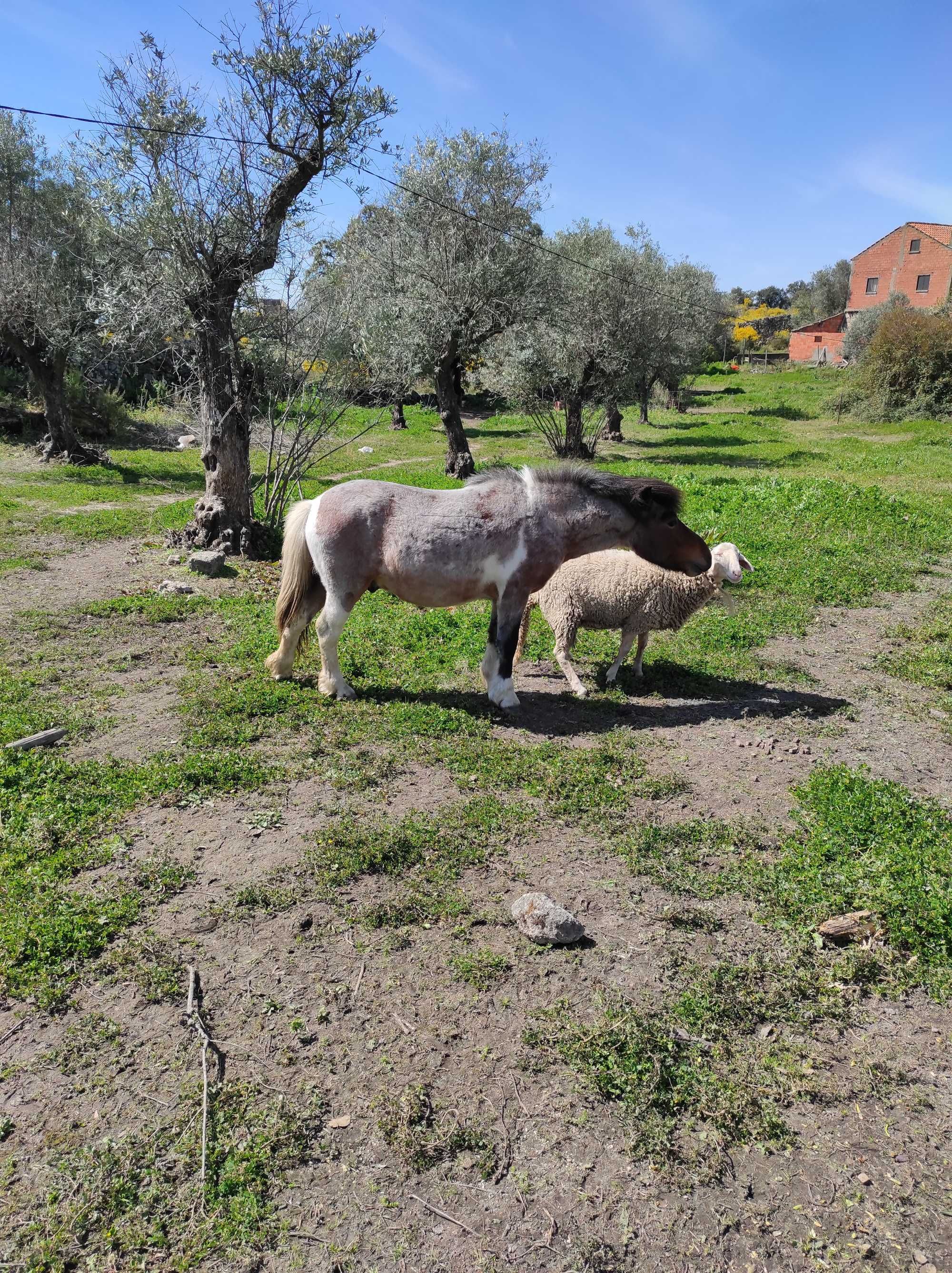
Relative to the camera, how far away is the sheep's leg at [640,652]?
8461 millimetres

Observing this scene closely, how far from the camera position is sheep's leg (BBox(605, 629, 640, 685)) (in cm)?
834

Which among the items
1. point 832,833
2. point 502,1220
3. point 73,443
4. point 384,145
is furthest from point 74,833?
point 73,443

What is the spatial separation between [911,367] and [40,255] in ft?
105

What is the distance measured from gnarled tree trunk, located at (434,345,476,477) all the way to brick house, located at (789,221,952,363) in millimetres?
45475

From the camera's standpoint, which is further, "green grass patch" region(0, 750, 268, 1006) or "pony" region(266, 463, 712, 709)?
"pony" region(266, 463, 712, 709)

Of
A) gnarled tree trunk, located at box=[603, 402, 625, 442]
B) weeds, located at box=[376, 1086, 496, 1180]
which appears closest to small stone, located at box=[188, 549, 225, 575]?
weeds, located at box=[376, 1086, 496, 1180]

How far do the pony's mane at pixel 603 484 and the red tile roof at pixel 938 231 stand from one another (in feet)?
205

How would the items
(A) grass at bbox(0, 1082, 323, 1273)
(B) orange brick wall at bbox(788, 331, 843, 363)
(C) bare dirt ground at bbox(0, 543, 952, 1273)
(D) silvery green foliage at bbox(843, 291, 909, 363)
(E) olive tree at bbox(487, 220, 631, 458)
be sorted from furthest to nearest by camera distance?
(B) orange brick wall at bbox(788, 331, 843, 363) → (D) silvery green foliage at bbox(843, 291, 909, 363) → (E) olive tree at bbox(487, 220, 631, 458) → (C) bare dirt ground at bbox(0, 543, 952, 1273) → (A) grass at bbox(0, 1082, 323, 1273)

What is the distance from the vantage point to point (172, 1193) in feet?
9.92

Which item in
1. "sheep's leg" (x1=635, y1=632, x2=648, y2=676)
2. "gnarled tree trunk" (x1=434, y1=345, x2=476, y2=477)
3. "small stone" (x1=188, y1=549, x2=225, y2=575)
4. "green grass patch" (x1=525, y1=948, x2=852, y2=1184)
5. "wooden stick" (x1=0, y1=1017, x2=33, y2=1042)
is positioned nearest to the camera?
"green grass patch" (x1=525, y1=948, x2=852, y2=1184)

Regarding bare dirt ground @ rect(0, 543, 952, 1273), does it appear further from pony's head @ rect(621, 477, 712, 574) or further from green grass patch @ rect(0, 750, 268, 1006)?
pony's head @ rect(621, 477, 712, 574)

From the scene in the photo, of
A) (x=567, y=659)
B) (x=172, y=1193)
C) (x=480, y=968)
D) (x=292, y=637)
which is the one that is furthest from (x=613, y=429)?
(x=172, y=1193)

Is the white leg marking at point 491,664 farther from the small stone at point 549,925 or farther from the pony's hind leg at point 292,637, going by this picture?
the small stone at point 549,925

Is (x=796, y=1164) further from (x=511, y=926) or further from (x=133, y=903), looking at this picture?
(x=133, y=903)
